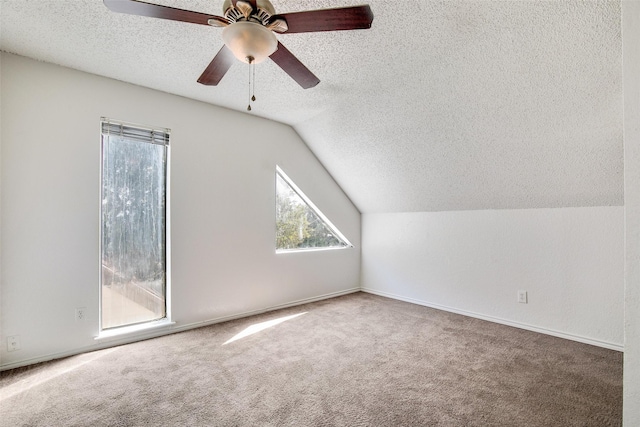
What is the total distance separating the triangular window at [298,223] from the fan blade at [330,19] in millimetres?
2486

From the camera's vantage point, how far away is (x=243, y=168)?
3.52 metres

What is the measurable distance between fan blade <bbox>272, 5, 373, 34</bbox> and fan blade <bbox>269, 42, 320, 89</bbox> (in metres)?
0.17

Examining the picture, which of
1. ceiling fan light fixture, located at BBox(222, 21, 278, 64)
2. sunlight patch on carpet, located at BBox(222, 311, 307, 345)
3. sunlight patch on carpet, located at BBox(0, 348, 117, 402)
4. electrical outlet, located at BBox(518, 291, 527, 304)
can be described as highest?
ceiling fan light fixture, located at BBox(222, 21, 278, 64)

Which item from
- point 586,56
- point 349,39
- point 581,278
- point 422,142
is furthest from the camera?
point 422,142

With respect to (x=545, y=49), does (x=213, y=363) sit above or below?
below

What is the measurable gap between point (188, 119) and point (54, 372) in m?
2.38

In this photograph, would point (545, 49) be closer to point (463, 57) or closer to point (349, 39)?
point (463, 57)

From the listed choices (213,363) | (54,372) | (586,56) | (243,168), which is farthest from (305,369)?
(586,56)

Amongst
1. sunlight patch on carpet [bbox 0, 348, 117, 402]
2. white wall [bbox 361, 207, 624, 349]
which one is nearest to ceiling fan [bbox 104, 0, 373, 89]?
sunlight patch on carpet [bbox 0, 348, 117, 402]

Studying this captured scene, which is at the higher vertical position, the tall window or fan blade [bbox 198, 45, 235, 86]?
fan blade [bbox 198, 45, 235, 86]

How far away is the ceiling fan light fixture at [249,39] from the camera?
1.39 metres

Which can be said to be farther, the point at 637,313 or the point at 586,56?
the point at 586,56

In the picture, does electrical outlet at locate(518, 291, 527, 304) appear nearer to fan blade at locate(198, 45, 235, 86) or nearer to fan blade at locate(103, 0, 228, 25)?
fan blade at locate(198, 45, 235, 86)

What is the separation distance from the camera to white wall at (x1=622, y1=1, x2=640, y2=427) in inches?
40.8
